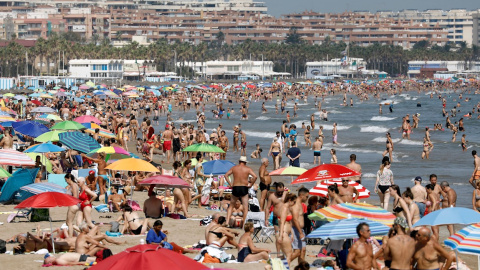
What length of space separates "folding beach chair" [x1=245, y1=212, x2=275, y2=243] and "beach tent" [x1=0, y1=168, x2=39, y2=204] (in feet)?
15.4

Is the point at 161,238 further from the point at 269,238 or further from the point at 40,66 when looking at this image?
the point at 40,66

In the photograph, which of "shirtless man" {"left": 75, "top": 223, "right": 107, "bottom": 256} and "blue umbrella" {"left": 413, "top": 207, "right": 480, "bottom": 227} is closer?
"blue umbrella" {"left": 413, "top": 207, "right": 480, "bottom": 227}

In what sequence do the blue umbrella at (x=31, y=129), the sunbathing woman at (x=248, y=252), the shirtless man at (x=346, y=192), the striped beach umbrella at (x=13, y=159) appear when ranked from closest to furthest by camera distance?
the sunbathing woman at (x=248, y=252) < the shirtless man at (x=346, y=192) < the striped beach umbrella at (x=13, y=159) < the blue umbrella at (x=31, y=129)

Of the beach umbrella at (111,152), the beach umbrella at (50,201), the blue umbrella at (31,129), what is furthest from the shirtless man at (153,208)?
the blue umbrella at (31,129)

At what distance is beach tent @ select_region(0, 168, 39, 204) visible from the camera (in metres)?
→ 15.5

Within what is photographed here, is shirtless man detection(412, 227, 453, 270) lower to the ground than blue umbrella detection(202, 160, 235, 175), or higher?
higher

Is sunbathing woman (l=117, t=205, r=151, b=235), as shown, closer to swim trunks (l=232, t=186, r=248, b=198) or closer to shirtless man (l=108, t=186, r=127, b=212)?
swim trunks (l=232, t=186, r=248, b=198)

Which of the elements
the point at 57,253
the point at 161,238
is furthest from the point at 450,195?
the point at 57,253

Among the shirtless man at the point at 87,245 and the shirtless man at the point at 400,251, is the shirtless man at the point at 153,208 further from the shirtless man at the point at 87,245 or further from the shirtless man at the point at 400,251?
the shirtless man at the point at 400,251

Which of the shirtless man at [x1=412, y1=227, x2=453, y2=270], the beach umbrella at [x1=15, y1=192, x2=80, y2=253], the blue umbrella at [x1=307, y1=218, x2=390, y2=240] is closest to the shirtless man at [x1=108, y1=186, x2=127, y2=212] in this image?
the beach umbrella at [x1=15, y1=192, x2=80, y2=253]

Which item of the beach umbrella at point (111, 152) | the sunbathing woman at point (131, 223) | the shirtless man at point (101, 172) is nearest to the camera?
the sunbathing woman at point (131, 223)

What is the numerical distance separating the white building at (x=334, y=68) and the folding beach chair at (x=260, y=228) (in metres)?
127

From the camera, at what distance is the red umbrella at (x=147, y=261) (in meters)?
7.02

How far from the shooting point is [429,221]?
32.1 ft
